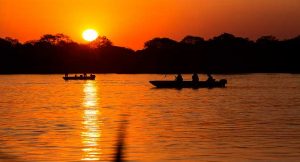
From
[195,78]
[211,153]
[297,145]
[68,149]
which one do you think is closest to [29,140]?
[68,149]

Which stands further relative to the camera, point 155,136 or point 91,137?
point 155,136

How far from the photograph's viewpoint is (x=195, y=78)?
85500mm

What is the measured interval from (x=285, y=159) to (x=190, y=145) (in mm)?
4941

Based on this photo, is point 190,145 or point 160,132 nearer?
point 190,145

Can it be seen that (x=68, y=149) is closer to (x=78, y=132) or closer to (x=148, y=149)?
(x=148, y=149)

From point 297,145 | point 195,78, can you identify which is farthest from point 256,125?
point 195,78

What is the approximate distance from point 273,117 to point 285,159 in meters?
19.2

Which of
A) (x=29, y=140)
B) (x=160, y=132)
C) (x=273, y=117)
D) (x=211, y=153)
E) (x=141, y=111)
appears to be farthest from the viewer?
(x=141, y=111)

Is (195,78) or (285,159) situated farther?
(195,78)

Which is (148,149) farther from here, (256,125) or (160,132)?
(256,125)

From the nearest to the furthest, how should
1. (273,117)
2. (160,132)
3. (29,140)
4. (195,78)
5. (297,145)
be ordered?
(297,145) → (29,140) → (160,132) → (273,117) → (195,78)

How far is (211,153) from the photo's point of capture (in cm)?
2459

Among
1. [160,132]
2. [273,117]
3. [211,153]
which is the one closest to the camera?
[211,153]

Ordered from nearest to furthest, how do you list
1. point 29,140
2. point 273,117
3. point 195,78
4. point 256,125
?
1. point 29,140
2. point 256,125
3. point 273,117
4. point 195,78
